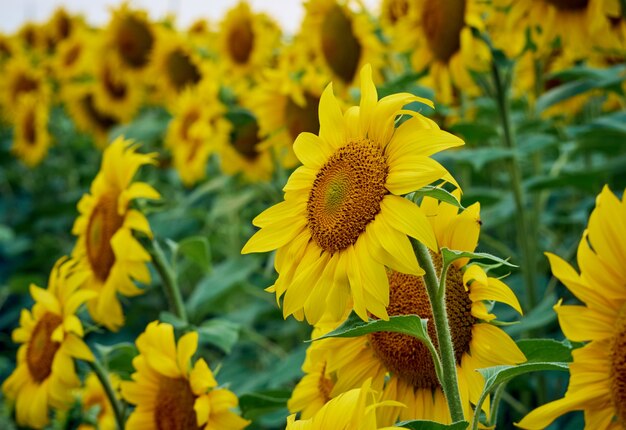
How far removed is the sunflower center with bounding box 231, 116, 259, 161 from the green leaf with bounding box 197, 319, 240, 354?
1168 mm

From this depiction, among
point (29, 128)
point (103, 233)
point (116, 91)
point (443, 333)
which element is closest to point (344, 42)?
point (103, 233)

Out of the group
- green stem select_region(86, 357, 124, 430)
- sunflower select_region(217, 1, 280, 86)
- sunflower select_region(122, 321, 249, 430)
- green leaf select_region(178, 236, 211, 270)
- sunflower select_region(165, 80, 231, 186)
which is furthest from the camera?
sunflower select_region(217, 1, 280, 86)

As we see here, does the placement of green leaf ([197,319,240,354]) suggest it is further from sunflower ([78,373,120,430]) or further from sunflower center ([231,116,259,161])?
sunflower center ([231,116,259,161])

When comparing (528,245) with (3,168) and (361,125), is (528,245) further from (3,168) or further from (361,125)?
(3,168)

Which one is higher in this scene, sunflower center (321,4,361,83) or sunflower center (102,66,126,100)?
sunflower center (102,66,126,100)

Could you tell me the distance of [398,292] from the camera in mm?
1123

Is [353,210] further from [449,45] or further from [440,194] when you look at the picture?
[449,45]

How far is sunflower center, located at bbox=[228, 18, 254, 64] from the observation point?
338 centimetres

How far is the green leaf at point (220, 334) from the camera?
1.57m

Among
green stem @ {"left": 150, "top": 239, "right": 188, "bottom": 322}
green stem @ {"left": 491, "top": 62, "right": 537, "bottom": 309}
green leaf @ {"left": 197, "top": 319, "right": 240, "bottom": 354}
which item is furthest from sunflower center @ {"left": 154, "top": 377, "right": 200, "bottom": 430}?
green stem @ {"left": 491, "top": 62, "right": 537, "bottom": 309}

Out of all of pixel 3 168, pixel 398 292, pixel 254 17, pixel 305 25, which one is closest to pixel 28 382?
pixel 398 292

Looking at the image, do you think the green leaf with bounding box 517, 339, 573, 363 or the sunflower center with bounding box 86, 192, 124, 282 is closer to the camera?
the green leaf with bounding box 517, 339, 573, 363

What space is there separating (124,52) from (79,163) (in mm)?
1521

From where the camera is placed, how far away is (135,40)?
156 inches
